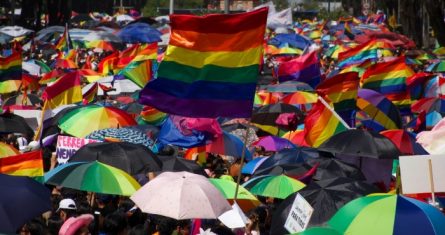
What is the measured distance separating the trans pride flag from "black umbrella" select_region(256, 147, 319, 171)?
76.0 inches

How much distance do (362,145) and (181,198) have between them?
349 centimetres

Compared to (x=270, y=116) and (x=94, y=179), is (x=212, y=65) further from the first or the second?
(x=270, y=116)

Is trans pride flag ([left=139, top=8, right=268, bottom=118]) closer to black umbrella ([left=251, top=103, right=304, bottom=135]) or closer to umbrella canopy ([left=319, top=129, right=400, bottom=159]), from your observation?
umbrella canopy ([left=319, top=129, right=400, bottom=159])

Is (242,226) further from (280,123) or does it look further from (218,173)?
(280,123)

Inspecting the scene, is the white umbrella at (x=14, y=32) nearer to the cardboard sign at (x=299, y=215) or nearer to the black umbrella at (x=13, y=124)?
the black umbrella at (x=13, y=124)

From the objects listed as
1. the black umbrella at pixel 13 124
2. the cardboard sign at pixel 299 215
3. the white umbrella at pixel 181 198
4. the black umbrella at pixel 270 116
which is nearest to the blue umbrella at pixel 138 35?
the black umbrella at pixel 270 116

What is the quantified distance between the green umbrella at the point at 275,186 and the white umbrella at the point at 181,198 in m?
1.38

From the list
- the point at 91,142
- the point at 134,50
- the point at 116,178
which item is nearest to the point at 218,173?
the point at 91,142

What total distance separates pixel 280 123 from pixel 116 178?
611 centimetres

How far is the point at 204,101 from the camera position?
9773mm

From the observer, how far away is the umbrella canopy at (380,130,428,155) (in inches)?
492

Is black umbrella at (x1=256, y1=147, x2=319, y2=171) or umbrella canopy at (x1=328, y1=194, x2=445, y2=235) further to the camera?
black umbrella at (x1=256, y1=147, x2=319, y2=171)

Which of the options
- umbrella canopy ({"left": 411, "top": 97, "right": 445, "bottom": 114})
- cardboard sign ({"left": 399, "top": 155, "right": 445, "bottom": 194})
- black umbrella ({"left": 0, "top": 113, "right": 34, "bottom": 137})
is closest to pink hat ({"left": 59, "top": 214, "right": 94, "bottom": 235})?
cardboard sign ({"left": 399, "top": 155, "right": 445, "bottom": 194})

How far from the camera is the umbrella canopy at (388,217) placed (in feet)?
24.1
